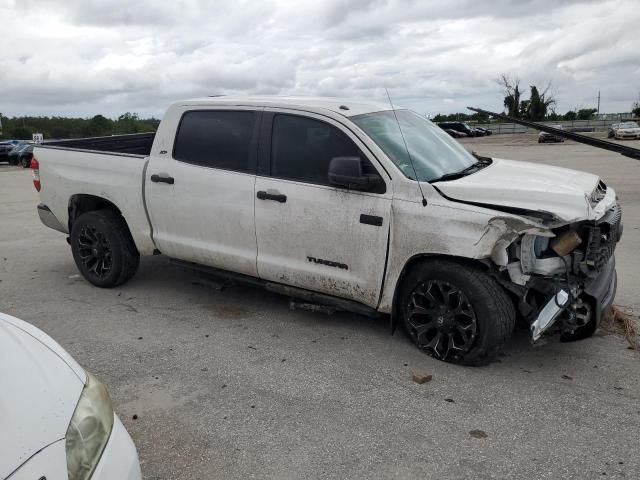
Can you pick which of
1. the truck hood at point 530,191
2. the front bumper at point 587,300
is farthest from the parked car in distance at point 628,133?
the front bumper at point 587,300

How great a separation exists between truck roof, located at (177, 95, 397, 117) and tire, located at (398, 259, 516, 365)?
4.58ft

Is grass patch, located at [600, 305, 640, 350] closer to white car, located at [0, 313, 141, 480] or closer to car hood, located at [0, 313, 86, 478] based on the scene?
white car, located at [0, 313, 141, 480]

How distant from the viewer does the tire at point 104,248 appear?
18.0 feet

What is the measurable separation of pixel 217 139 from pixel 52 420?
10.8ft

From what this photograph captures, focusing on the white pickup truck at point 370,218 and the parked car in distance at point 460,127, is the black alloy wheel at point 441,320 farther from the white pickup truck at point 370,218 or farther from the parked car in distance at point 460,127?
the parked car in distance at point 460,127

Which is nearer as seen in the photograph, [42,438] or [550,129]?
[42,438]

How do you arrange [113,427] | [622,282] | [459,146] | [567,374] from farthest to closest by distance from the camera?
[622,282] → [459,146] → [567,374] → [113,427]

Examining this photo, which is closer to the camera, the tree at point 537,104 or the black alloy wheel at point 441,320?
the black alloy wheel at point 441,320

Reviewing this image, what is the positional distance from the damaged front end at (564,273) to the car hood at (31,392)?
106 inches

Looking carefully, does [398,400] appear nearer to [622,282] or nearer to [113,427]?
[113,427]

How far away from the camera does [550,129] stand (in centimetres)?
488

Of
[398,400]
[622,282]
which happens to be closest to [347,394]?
[398,400]

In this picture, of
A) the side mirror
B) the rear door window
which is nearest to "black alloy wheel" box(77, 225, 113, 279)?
the rear door window

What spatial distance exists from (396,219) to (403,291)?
0.54 m
